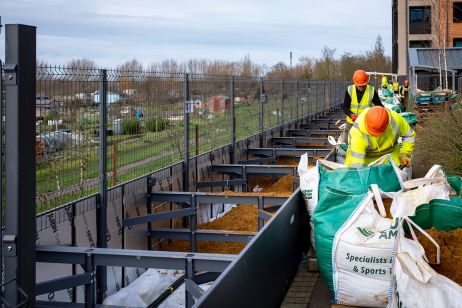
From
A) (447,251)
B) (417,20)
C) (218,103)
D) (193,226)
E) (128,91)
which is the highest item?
(417,20)

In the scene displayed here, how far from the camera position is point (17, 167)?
5.11 meters

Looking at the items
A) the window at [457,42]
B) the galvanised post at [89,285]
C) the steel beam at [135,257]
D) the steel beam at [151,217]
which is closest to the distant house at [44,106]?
the steel beam at [135,257]

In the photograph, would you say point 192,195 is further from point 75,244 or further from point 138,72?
point 75,244

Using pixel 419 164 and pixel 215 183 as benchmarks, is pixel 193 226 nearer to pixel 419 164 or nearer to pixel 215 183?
pixel 215 183

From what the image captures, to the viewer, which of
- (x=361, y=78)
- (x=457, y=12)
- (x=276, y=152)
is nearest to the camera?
(x=361, y=78)

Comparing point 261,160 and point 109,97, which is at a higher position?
point 109,97

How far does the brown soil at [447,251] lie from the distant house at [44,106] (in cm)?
369

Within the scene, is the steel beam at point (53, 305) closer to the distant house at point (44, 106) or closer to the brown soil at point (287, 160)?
the distant house at point (44, 106)

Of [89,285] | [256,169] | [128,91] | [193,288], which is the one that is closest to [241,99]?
[256,169]

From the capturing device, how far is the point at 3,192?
5.38 meters

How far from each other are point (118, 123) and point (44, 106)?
1.77 metres

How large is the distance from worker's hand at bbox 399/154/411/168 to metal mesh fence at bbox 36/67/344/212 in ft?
10.8

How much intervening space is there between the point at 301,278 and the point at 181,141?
4974mm

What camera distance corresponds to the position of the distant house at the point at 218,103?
12.9 metres
